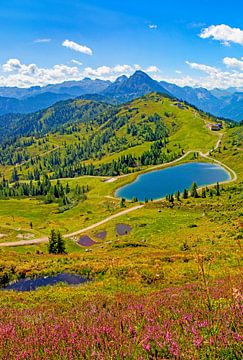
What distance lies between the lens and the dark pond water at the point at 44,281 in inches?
864

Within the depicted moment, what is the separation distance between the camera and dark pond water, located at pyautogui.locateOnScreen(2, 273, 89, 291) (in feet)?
72.0

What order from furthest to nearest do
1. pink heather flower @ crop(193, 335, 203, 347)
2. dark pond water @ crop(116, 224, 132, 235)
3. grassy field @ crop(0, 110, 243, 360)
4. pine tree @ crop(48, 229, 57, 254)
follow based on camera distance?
dark pond water @ crop(116, 224, 132, 235), pine tree @ crop(48, 229, 57, 254), grassy field @ crop(0, 110, 243, 360), pink heather flower @ crop(193, 335, 203, 347)

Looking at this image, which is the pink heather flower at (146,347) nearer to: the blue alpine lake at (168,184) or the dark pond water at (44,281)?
the dark pond water at (44,281)

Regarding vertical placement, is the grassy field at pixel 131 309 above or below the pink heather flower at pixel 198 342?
below

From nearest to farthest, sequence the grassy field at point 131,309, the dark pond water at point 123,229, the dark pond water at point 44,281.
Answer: the grassy field at point 131,309, the dark pond water at point 44,281, the dark pond water at point 123,229

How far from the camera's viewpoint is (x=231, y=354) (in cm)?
528

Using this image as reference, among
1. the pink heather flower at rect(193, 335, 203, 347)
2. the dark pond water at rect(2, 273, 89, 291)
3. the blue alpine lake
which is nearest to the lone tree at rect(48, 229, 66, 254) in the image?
the dark pond water at rect(2, 273, 89, 291)

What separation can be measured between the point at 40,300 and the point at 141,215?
7935 cm

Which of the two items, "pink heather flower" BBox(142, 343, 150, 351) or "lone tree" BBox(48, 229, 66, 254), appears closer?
"pink heather flower" BBox(142, 343, 150, 351)

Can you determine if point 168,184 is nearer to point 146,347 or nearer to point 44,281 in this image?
point 44,281

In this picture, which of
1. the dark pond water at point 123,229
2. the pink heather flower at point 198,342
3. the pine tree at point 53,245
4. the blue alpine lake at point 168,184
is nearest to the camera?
the pink heather flower at point 198,342

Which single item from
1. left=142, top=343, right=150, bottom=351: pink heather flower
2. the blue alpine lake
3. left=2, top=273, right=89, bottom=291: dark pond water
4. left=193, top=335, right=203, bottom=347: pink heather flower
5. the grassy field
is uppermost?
left=193, top=335, right=203, bottom=347: pink heather flower

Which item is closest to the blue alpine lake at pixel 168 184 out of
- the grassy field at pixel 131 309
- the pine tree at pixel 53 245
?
the pine tree at pixel 53 245

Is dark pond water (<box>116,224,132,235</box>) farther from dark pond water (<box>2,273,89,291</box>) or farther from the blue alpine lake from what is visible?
the blue alpine lake
